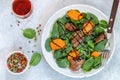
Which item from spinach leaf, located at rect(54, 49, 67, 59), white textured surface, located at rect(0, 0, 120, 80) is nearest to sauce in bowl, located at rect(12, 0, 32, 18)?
white textured surface, located at rect(0, 0, 120, 80)

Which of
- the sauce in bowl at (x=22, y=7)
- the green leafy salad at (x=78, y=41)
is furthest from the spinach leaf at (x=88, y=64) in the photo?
the sauce in bowl at (x=22, y=7)

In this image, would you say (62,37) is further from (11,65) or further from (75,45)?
(11,65)

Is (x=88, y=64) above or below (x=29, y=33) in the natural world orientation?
below

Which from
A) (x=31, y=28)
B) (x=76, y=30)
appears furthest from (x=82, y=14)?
(x=31, y=28)

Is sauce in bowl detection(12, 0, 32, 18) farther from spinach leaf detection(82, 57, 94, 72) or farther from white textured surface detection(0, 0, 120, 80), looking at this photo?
spinach leaf detection(82, 57, 94, 72)

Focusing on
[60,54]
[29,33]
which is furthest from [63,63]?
[29,33]

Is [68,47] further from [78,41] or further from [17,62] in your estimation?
[17,62]

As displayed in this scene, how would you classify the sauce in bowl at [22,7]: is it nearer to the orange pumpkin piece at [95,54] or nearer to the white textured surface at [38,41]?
the white textured surface at [38,41]
